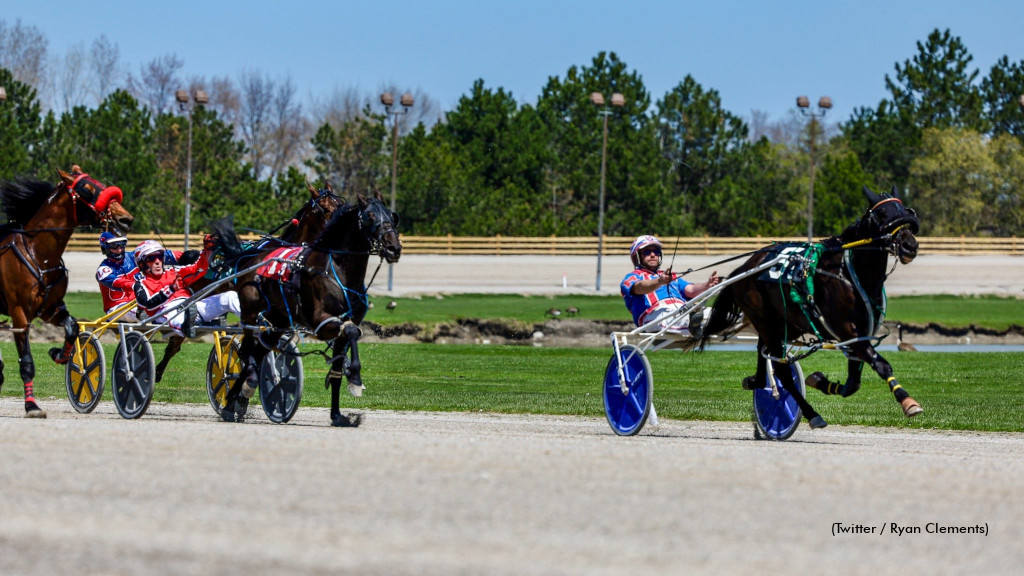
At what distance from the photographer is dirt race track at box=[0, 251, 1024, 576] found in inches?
209

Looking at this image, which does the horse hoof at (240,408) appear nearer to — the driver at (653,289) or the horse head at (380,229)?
the horse head at (380,229)

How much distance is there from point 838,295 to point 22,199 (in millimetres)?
7129

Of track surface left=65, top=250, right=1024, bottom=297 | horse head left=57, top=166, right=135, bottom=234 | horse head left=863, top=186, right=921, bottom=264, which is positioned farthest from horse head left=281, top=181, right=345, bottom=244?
track surface left=65, top=250, right=1024, bottom=297

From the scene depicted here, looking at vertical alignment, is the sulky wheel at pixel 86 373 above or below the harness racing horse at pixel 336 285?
below

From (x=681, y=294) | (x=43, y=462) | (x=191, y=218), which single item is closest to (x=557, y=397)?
(x=681, y=294)

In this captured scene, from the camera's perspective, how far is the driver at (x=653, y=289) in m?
11.8

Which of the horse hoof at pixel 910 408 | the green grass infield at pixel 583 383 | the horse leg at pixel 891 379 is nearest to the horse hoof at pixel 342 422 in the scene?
the green grass infield at pixel 583 383

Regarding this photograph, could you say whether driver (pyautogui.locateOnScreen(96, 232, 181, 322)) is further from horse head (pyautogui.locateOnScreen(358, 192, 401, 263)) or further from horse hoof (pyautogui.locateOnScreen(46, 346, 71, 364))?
horse head (pyautogui.locateOnScreen(358, 192, 401, 263))

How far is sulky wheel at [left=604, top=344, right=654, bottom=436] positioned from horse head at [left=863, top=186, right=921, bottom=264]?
6.52 ft

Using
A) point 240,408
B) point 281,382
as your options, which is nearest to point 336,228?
point 281,382

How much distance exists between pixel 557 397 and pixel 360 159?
36144 mm

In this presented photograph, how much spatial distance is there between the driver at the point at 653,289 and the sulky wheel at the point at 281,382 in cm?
278

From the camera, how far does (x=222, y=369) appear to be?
42.7ft

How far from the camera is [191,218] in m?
49.7
